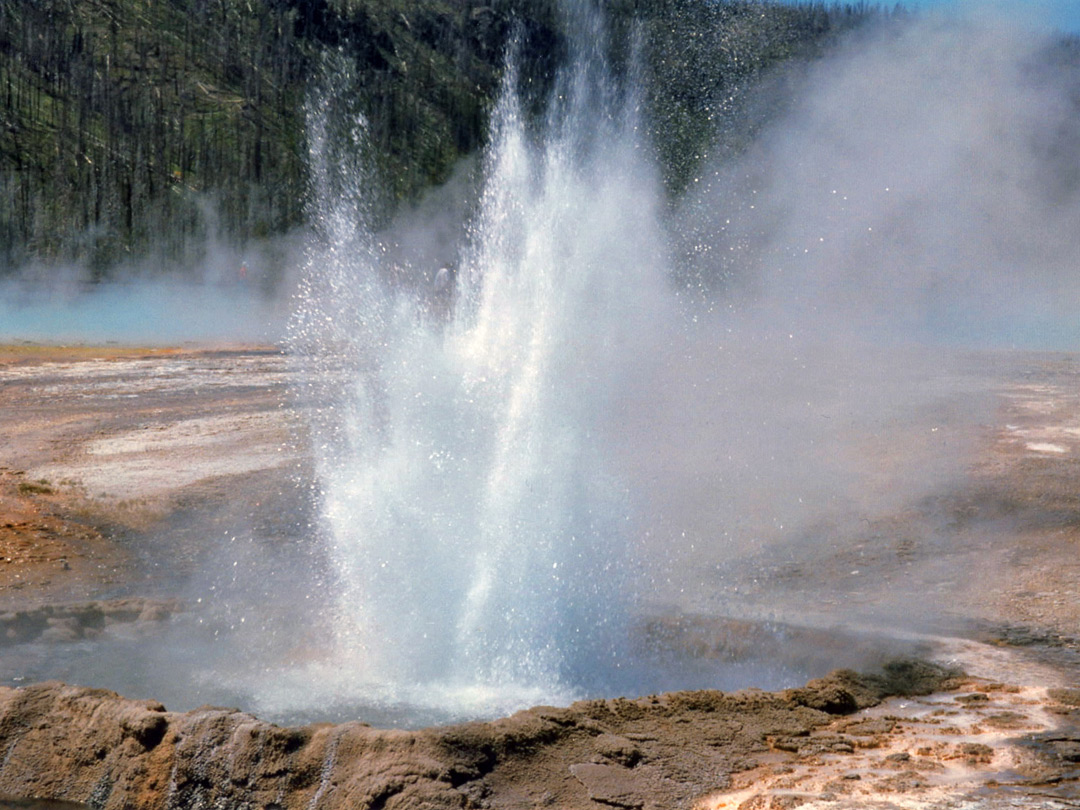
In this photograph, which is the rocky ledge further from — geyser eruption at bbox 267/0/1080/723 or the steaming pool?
geyser eruption at bbox 267/0/1080/723

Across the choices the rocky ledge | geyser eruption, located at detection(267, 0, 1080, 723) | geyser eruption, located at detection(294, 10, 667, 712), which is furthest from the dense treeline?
the rocky ledge

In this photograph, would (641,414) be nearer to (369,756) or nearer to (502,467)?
(502,467)

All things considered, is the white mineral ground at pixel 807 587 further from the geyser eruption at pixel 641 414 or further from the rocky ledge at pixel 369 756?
the geyser eruption at pixel 641 414

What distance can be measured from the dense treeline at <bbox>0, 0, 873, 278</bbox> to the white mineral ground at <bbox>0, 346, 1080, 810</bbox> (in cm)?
1207

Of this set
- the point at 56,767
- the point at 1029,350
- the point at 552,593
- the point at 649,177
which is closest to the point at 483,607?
the point at 552,593

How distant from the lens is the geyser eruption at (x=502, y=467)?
5.57 meters

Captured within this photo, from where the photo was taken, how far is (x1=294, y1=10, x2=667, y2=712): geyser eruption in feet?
18.3

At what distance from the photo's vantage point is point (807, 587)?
6648 millimetres

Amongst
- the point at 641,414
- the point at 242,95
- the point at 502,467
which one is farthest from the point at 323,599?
the point at 242,95

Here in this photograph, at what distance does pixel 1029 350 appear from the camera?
84.7 feet

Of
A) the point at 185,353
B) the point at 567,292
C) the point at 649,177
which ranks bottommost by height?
the point at 185,353

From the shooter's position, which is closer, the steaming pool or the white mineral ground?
the white mineral ground

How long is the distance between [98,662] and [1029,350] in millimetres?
24090

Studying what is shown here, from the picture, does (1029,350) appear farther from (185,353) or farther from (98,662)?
(98,662)
